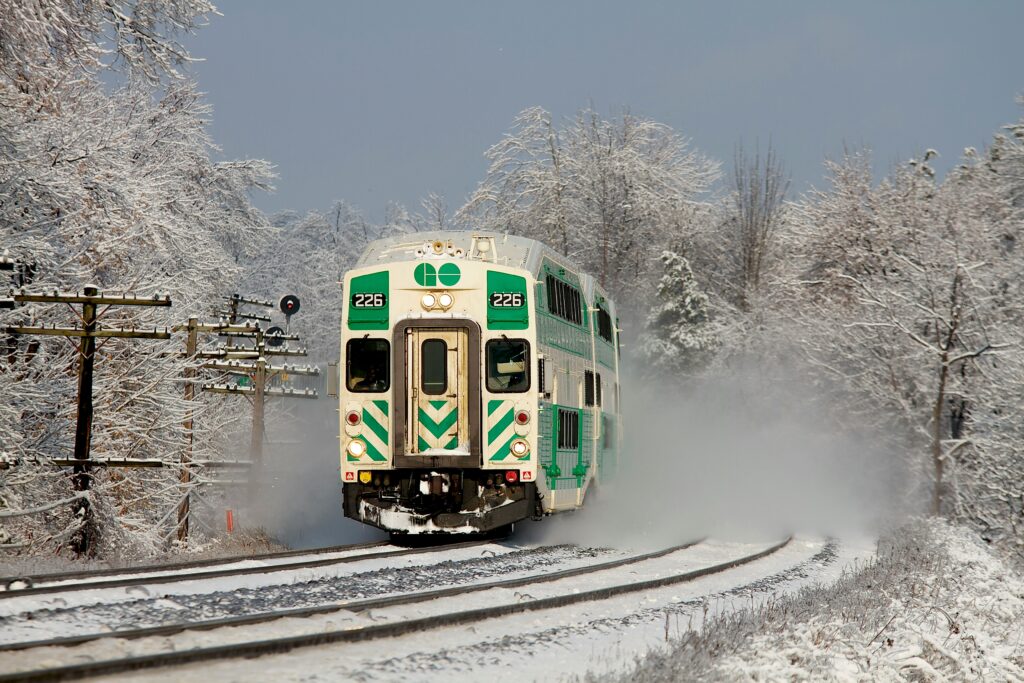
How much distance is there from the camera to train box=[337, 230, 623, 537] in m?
15.5

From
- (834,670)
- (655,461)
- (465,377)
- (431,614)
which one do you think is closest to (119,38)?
(465,377)

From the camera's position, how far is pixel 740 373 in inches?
1868

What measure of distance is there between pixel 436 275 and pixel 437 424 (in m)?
1.94

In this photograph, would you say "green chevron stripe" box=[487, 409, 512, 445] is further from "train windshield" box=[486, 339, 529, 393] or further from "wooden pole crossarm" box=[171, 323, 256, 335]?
"wooden pole crossarm" box=[171, 323, 256, 335]

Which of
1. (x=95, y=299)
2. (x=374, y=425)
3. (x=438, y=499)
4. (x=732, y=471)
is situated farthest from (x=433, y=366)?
(x=732, y=471)

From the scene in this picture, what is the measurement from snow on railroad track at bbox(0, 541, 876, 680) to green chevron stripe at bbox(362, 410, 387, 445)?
3.55 m

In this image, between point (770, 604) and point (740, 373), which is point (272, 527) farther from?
point (740, 373)

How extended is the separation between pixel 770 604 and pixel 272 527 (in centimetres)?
1475

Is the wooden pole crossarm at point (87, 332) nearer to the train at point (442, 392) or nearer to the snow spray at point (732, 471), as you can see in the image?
the train at point (442, 392)

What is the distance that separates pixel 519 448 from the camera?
611 inches

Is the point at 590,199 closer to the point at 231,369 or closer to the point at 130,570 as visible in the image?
the point at 231,369

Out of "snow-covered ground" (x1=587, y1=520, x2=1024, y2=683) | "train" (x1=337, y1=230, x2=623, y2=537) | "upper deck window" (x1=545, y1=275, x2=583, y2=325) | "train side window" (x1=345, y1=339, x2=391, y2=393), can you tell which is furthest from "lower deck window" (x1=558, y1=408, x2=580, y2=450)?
"snow-covered ground" (x1=587, y1=520, x2=1024, y2=683)

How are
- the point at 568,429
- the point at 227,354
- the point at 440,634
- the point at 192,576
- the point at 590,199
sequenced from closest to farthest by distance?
the point at 440,634 < the point at 192,576 < the point at 568,429 < the point at 227,354 < the point at 590,199

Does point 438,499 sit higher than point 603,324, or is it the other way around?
point 603,324
